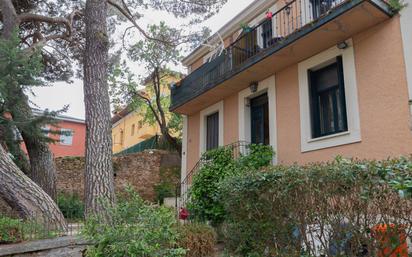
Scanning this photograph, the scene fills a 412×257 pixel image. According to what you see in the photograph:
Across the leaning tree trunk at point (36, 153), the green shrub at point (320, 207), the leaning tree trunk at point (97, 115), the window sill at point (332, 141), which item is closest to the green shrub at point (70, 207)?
the leaning tree trunk at point (36, 153)

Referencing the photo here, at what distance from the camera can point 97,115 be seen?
7152 mm

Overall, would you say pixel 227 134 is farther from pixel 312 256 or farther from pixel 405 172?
pixel 405 172

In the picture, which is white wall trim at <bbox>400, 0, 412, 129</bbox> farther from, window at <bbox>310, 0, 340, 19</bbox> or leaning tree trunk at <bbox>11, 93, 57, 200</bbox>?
leaning tree trunk at <bbox>11, 93, 57, 200</bbox>

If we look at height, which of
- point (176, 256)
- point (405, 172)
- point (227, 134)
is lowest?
point (176, 256)

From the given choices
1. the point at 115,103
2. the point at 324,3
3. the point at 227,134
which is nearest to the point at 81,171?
the point at 115,103

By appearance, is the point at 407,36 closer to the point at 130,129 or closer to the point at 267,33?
the point at 267,33

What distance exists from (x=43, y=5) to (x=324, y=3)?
31.9 feet

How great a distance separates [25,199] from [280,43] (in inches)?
252

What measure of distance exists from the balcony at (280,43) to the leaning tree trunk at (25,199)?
19.8ft

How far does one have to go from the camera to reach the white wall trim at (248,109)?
346 inches

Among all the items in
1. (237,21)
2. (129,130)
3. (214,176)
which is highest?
(237,21)

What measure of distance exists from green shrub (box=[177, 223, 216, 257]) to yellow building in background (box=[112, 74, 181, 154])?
15.4 meters

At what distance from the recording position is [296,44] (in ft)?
24.6

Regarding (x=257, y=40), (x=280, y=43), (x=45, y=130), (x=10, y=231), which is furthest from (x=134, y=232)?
(x=257, y=40)
